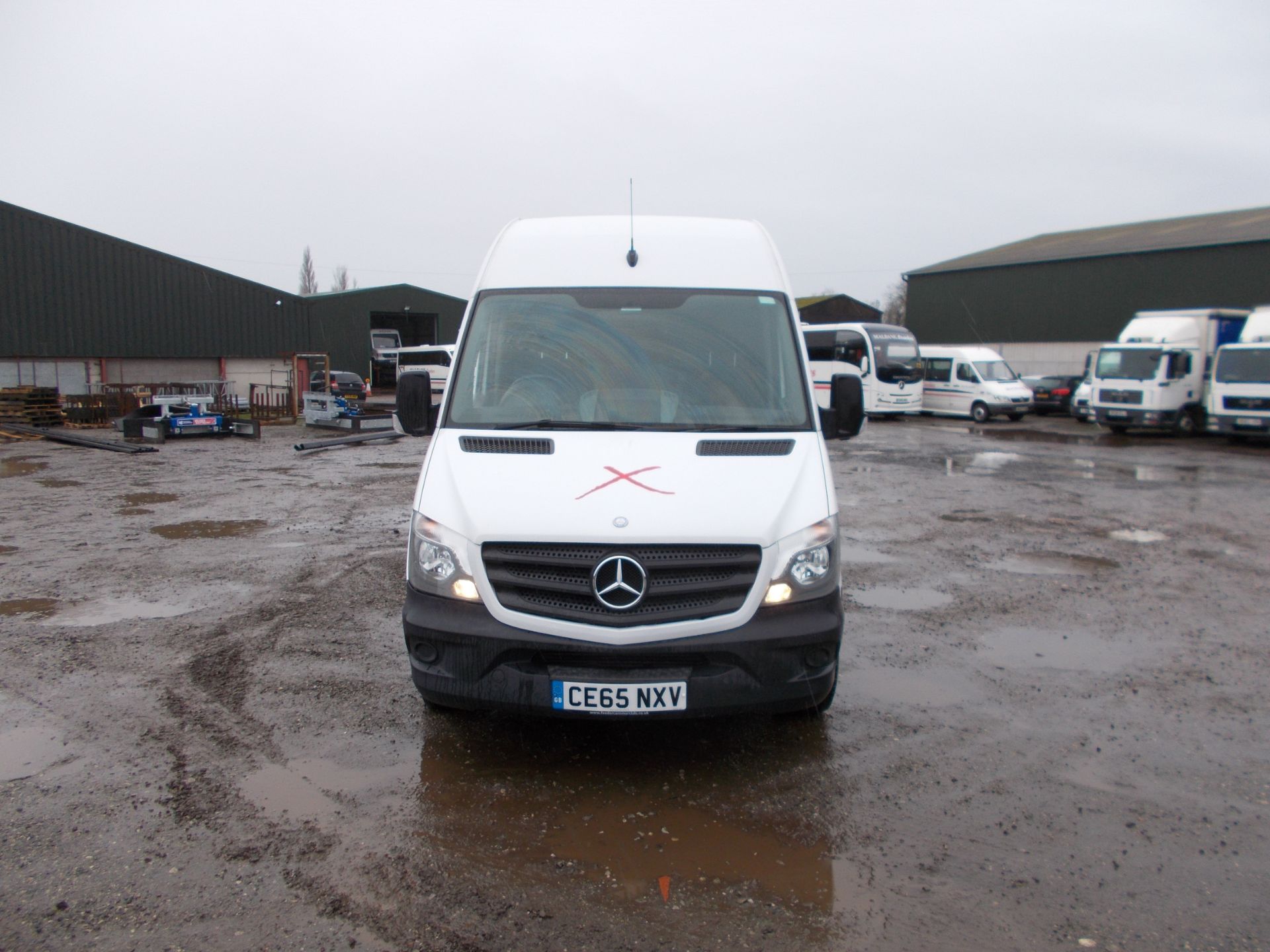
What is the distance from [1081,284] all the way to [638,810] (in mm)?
42432

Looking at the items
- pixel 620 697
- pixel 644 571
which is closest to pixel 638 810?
pixel 620 697

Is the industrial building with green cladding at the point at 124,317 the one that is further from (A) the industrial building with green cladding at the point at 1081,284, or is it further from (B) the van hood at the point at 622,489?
(A) the industrial building with green cladding at the point at 1081,284

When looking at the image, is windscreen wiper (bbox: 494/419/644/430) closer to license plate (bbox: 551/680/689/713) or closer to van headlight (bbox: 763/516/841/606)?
van headlight (bbox: 763/516/841/606)

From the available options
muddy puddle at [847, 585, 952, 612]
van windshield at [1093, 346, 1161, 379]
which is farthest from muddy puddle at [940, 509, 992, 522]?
van windshield at [1093, 346, 1161, 379]

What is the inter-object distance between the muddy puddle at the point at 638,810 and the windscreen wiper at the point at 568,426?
1.49 meters

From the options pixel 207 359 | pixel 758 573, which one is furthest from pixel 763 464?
pixel 207 359

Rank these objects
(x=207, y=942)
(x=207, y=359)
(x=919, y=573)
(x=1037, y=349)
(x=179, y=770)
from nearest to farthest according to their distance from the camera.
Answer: (x=207, y=942) < (x=179, y=770) < (x=919, y=573) < (x=207, y=359) < (x=1037, y=349)

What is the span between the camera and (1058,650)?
19.3 feet

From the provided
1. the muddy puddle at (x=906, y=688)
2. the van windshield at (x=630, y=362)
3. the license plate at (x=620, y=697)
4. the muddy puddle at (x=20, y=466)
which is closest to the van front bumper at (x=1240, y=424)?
the muddy puddle at (x=906, y=688)

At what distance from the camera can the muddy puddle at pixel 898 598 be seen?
6.88 meters

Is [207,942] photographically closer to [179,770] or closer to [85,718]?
[179,770]

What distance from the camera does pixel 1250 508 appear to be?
11867mm

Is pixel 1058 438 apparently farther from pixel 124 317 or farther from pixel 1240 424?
pixel 124 317

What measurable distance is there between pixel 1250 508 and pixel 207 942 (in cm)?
1325
